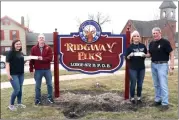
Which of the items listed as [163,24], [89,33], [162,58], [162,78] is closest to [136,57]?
[162,58]

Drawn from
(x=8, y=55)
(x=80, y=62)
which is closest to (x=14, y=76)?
(x=8, y=55)

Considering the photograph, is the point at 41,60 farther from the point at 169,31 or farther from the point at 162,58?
the point at 169,31

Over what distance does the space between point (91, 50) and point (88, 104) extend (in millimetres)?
1421

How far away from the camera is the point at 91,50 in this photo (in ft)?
21.7

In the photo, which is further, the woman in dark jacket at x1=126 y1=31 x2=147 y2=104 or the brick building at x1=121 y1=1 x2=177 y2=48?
the brick building at x1=121 y1=1 x2=177 y2=48

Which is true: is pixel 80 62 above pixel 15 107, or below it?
above

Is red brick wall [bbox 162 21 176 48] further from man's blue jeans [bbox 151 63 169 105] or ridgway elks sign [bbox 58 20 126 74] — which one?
man's blue jeans [bbox 151 63 169 105]

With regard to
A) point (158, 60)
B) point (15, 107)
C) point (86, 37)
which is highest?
point (86, 37)

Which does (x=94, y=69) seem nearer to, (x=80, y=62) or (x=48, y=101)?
(x=80, y=62)

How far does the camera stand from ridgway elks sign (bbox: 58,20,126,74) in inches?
254

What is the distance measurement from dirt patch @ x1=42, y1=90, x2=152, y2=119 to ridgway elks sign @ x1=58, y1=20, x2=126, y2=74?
72 centimetres

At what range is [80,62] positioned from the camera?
22.1ft

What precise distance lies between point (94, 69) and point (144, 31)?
37579mm

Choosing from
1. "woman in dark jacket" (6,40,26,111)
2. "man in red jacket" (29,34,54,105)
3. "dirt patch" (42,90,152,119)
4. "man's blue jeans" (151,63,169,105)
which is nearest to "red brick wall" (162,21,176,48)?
"dirt patch" (42,90,152,119)
